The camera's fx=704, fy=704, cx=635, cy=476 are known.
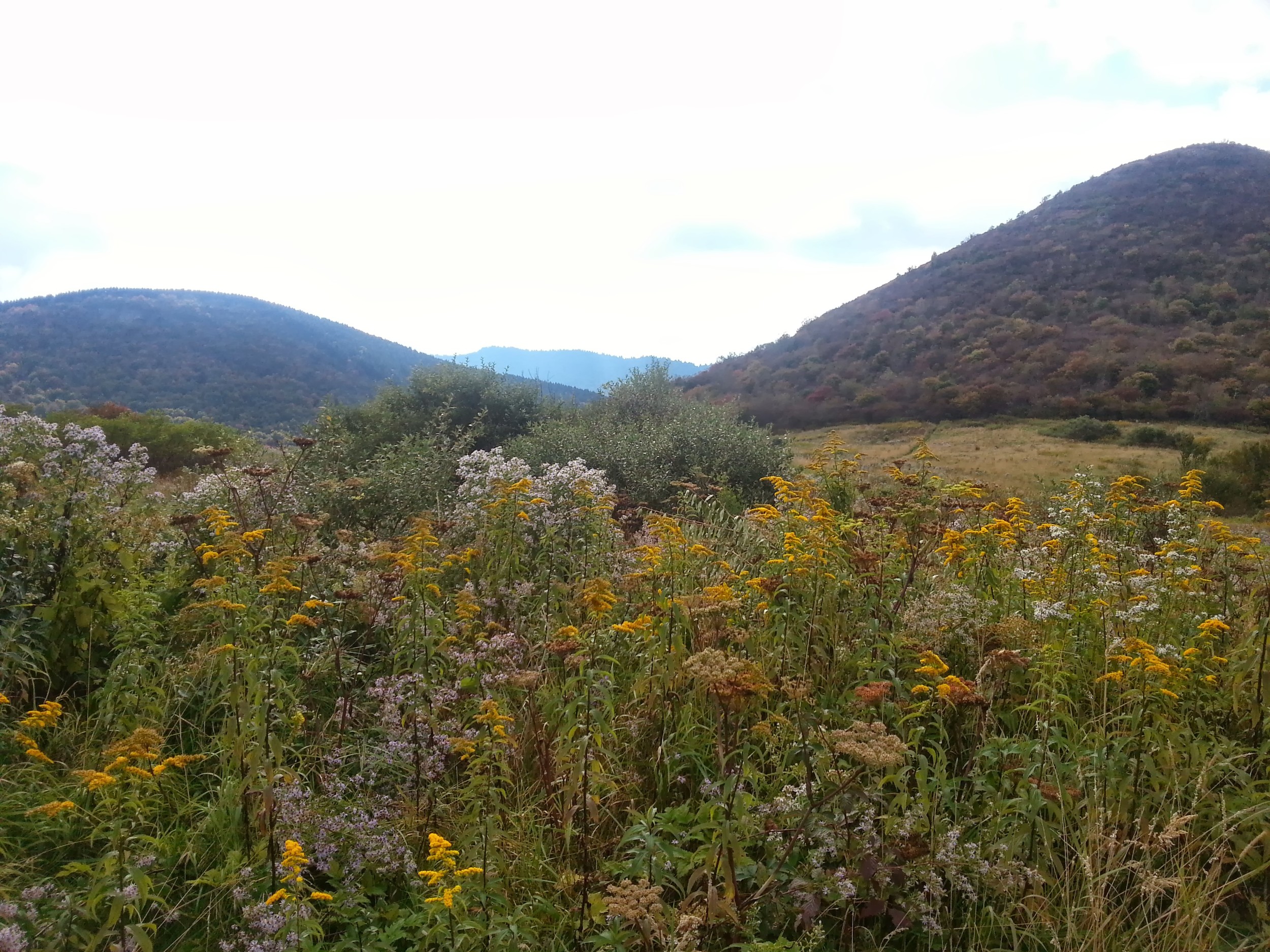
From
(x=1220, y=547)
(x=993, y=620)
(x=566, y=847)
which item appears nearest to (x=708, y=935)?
(x=566, y=847)

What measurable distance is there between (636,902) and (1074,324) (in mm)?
43758

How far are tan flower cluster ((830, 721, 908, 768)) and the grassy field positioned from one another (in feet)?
47.7

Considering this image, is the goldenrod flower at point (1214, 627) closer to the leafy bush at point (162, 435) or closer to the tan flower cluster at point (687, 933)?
the tan flower cluster at point (687, 933)

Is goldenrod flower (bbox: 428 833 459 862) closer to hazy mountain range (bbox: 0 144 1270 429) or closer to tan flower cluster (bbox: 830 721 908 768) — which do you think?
tan flower cluster (bbox: 830 721 908 768)

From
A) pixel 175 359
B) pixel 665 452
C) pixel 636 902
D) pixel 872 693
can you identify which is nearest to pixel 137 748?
pixel 636 902

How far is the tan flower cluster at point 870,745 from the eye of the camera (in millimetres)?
2017

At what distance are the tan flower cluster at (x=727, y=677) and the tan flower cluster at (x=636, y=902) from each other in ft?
1.90

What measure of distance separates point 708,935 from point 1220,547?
5.03 metres

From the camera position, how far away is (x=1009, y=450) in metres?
25.0

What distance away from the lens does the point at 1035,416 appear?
3183cm

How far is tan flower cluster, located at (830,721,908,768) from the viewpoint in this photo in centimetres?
202

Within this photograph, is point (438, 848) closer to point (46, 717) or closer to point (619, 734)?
point (619, 734)

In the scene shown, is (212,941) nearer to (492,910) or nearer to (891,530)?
(492,910)

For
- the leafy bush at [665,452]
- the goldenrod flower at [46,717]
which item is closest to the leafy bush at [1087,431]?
the leafy bush at [665,452]
